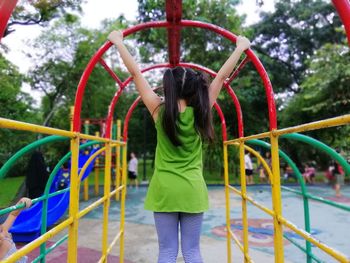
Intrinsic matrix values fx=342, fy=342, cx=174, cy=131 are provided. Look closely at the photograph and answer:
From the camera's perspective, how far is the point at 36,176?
4324mm

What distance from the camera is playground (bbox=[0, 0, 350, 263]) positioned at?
1528 millimetres

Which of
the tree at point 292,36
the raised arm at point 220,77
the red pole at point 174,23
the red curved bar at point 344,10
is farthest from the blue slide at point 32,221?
the tree at point 292,36

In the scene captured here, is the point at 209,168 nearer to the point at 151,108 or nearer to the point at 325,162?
the point at 325,162

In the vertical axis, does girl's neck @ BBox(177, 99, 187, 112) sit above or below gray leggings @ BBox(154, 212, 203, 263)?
above

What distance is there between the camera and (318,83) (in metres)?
11.9

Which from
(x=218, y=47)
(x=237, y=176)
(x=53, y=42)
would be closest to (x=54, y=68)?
(x=53, y=42)

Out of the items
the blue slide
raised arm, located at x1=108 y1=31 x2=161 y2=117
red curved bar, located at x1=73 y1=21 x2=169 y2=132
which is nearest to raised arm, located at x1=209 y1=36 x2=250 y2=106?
raised arm, located at x1=108 y1=31 x2=161 y2=117

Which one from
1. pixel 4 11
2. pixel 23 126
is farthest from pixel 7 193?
pixel 4 11

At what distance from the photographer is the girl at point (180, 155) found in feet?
4.65

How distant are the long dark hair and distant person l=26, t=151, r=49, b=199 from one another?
10.7ft

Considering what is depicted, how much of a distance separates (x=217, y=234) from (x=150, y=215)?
1.84m

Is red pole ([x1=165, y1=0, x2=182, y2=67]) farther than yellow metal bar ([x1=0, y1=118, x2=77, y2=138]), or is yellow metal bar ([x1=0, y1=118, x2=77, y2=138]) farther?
red pole ([x1=165, y1=0, x2=182, y2=67])

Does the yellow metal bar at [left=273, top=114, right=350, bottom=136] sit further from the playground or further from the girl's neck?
the girl's neck

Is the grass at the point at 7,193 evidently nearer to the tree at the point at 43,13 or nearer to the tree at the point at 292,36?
the tree at the point at 43,13
